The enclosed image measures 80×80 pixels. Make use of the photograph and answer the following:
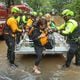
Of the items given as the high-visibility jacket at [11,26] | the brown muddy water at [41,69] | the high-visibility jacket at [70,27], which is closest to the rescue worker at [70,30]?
the high-visibility jacket at [70,27]

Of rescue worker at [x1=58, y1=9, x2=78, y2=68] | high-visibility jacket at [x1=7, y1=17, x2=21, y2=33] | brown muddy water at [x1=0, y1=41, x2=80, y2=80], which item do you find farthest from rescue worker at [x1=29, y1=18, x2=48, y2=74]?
high-visibility jacket at [x1=7, y1=17, x2=21, y2=33]

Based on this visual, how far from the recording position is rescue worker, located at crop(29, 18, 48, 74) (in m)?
10.2

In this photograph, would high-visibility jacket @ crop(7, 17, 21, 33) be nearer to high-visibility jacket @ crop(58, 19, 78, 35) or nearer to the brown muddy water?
the brown muddy water

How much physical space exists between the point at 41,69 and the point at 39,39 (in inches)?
44.2

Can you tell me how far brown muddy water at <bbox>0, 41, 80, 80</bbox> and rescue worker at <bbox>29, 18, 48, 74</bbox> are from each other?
37 centimetres

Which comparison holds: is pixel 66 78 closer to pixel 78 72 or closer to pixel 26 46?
pixel 78 72

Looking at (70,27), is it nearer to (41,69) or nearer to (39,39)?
(39,39)

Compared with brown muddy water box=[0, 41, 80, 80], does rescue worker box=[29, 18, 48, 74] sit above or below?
above

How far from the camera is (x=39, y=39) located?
33.5ft

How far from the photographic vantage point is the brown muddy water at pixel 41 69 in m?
9.78

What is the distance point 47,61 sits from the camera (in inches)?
478

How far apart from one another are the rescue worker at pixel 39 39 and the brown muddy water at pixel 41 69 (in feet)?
1.21

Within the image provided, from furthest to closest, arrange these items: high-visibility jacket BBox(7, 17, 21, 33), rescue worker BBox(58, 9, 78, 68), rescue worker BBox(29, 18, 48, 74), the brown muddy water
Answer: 1. high-visibility jacket BBox(7, 17, 21, 33)
2. rescue worker BBox(58, 9, 78, 68)
3. rescue worker BBox(29, 18, 48, 74)
4. the brown muddy water

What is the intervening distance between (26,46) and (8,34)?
1.46 m
